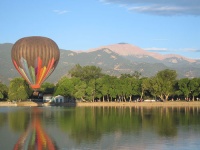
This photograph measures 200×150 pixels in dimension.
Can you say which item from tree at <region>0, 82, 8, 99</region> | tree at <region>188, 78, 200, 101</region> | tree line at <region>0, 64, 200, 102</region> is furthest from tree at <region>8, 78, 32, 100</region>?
tree at <region>188, 78, 200, 101</region>

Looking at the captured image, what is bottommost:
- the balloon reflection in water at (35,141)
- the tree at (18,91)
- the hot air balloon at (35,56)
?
the balloon reflection in water at (35,141)

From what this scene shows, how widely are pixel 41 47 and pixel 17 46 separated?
3769mm

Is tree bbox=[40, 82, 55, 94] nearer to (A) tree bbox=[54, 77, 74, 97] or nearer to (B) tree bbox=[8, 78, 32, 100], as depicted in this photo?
(A) tree bbox=[54, 77, 74, 97]

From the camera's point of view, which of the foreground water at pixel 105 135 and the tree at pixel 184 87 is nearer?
the foreground water at pixel 105 135

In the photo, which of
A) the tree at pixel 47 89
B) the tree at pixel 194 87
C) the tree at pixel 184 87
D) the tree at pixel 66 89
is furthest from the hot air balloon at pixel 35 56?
the tree at pixel 47 89

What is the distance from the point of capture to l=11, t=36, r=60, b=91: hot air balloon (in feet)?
210

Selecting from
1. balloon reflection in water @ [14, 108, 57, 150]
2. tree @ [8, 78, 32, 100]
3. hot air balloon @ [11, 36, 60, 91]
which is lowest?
balloon reflection in water @ [14, 108, 57, 150]

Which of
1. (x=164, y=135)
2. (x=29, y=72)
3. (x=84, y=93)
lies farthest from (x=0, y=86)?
(x=164, y=135)

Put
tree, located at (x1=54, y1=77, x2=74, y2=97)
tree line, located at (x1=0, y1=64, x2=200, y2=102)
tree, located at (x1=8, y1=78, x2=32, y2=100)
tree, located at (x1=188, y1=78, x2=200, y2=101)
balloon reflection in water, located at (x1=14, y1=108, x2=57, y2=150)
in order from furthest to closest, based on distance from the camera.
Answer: tree, located at (x1=54, y1=77, x2=74, y2=97)
tree, located at (x1=8, y1=78, x2=32, y2=100)
tree line, located at (x1=0, y1=64, x2=200, y2=102)
tree, located at (x1=188, y1=78, x2=200, y2=101)
balloon reflection in water, located at (x1=14, y1=108, x2=57, y2=150)

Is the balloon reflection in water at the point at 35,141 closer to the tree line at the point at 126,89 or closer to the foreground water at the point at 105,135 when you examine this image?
the foreground water at the point at 105,135

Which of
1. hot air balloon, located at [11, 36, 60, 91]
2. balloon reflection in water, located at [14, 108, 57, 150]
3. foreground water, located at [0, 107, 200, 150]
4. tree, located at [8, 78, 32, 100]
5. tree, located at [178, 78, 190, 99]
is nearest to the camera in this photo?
balloon reflection in water, located at [14, 108, 57, 150]

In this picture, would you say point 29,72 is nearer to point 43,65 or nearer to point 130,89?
point 43,65

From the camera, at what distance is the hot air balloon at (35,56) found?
63.9 m

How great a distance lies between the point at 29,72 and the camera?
66.2m
